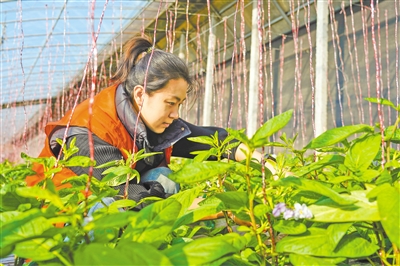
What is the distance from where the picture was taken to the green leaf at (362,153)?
56 centimetres

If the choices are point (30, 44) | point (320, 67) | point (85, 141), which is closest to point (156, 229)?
point (85, 141)

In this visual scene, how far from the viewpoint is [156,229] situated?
0.45 metres

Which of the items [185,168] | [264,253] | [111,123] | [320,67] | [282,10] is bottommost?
[264,253]

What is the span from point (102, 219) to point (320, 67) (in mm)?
3692

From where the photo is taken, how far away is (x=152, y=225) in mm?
458

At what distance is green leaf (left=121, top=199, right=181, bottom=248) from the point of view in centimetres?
45

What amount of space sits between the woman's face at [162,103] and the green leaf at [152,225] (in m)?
0.91

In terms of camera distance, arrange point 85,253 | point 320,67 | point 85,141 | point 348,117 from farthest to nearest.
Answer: point 348,117, point 320,67, point 85,141, point 85,253

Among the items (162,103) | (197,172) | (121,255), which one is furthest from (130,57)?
(121,255)

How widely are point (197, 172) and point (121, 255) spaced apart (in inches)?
5.6

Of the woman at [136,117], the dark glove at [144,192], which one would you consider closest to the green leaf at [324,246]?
the dark glove at [144,192]

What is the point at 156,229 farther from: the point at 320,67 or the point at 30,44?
the point at 30,44

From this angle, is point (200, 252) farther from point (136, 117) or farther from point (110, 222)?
point (136, 117)

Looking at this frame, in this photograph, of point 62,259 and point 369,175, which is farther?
point 369,175
